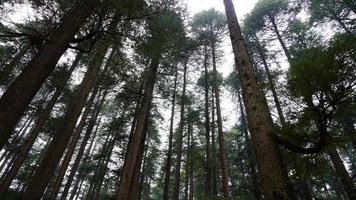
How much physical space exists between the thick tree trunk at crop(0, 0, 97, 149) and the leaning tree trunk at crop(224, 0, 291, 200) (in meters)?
4.07

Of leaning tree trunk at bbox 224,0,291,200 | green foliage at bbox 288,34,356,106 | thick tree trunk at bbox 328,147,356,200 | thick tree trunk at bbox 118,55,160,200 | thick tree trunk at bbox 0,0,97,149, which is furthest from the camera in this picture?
thick tree trunk at bbox 328,147,356,200

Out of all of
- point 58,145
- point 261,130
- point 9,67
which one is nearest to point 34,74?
point 58,145

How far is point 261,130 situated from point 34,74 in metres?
4.61

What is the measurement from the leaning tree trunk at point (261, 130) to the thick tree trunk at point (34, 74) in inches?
160

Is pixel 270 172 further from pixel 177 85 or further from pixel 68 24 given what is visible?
pixel 177 85

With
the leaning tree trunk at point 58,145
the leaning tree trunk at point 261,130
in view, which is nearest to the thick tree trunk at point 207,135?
the leaning tree trunk at point 58,145

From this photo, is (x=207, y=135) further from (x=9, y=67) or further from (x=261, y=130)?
(x=9, y=67)

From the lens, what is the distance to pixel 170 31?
8.02 metres

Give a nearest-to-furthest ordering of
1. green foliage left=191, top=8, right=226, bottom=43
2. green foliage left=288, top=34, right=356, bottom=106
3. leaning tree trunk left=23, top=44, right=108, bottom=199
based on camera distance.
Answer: green foliage left=288, top=34, right=356, bottom=106
leaning tree trunk left=23, top=44, right=108, bottom=199
green foliage left=191, top=8, right=226, bottom=43

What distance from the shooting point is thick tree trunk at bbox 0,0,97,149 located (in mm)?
3691

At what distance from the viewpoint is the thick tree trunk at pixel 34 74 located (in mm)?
3691

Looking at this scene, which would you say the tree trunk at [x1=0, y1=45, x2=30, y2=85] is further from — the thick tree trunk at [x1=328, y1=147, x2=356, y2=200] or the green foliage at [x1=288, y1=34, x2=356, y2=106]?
the thick tree trunk at [x1=328, y1=147, x2=356, y2=200]

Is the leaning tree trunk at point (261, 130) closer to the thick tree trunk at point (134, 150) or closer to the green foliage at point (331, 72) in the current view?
the green foliage at point (331, 72)

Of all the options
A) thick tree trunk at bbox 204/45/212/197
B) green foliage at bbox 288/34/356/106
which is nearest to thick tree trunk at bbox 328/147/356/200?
thick tree trunk at bbox 204/45/212/197
